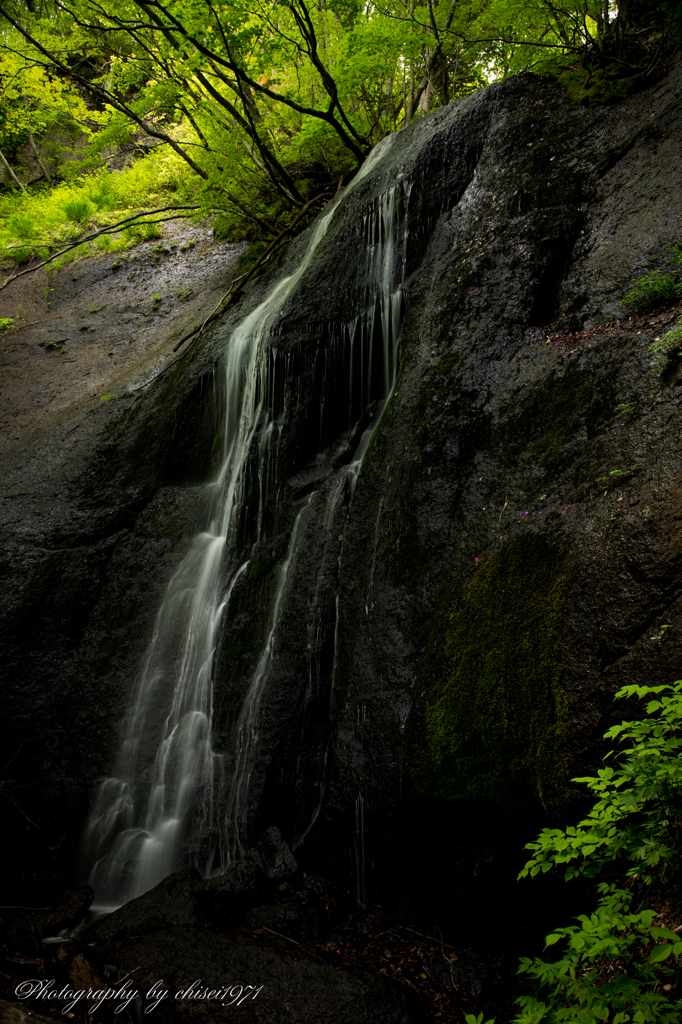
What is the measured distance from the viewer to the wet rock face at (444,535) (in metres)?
3.50

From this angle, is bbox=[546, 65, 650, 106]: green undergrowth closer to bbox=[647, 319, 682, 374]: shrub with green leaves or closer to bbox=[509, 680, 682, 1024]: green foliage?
bbox=[647, 319, 682, 374]: shrub with green leaves

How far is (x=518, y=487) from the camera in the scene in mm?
4207

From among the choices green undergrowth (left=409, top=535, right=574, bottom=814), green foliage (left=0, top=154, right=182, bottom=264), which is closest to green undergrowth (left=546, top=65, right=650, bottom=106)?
green undergrowth (left=409, top=535, right=574, bottom=814)

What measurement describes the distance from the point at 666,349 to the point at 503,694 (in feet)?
8.12

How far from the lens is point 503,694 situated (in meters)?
3.66

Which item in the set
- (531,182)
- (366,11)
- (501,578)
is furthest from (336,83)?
(501,578)

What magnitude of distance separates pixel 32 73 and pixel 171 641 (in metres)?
13.4

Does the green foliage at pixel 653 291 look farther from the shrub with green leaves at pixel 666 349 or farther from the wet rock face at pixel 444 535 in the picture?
the shrub with green leaves at pixel 666 349

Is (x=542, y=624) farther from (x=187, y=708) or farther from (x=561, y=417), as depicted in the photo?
(x=187, y=708)

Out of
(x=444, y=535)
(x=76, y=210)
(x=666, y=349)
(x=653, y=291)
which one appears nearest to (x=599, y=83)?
(x=653, y=291)

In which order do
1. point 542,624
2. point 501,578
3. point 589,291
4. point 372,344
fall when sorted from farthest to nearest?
point 372,344, point 589,291, point 501,578, point 542,624

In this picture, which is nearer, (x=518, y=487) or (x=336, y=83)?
(x=518, y=487)

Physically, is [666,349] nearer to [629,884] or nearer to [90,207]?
[629,884]

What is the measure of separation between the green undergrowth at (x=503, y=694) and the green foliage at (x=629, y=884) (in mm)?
695
